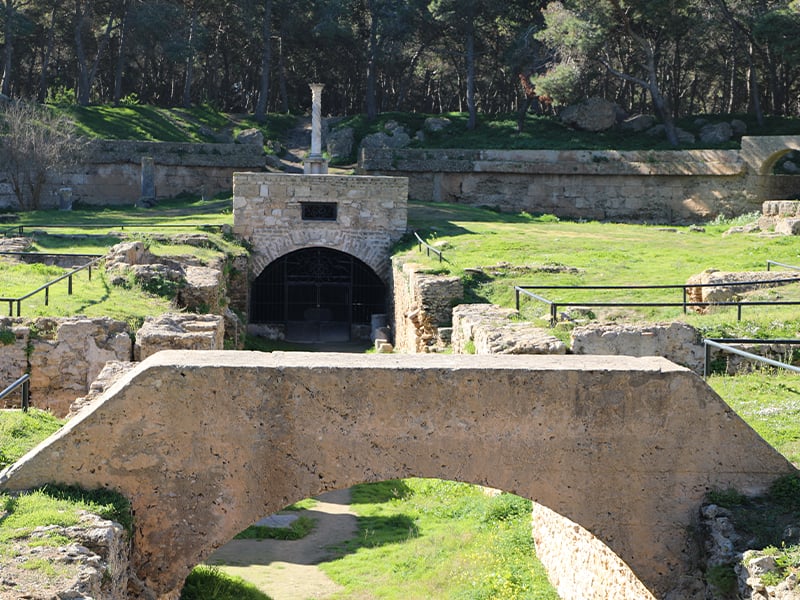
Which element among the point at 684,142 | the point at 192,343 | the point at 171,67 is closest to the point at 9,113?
the point at 171,67

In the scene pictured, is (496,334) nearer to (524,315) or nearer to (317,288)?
(524,315)

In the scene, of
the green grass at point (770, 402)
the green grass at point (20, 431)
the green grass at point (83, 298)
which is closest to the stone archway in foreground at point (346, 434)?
the green grass at point (20, 431)

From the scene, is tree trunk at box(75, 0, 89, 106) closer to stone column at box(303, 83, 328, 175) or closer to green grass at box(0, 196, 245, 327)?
green grass at box(0, 196, 245, 327)

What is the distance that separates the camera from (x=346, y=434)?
291 inches

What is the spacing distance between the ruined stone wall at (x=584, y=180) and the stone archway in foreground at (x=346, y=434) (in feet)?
104

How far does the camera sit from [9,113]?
36625 mm

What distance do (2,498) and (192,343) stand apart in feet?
17.6

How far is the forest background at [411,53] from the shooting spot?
39938 millimetres

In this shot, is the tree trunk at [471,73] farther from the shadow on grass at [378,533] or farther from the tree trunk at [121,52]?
the shadow on grass at [378,533]

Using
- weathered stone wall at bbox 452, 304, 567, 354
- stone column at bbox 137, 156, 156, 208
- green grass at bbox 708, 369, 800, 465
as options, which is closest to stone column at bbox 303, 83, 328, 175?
stone column at bbox 137, 156, 156, 208

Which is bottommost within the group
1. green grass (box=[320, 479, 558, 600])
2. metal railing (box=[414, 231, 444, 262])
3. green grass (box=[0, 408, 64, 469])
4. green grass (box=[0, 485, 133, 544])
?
green grass (box=[320, 479, 558, 600])

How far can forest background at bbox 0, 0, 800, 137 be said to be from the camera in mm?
39938

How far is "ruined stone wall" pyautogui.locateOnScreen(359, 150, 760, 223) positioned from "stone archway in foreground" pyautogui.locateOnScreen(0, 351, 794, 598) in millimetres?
31547

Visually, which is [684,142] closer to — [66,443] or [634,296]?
[634,296]
